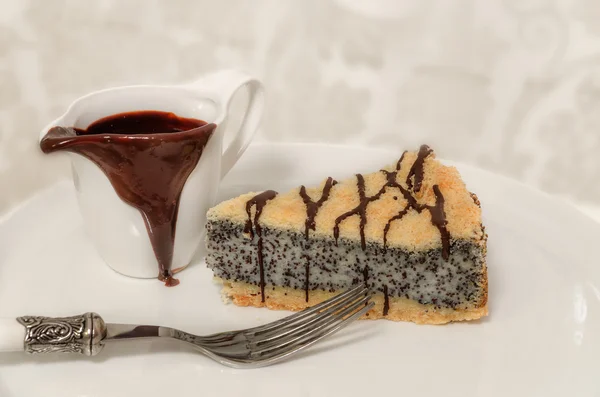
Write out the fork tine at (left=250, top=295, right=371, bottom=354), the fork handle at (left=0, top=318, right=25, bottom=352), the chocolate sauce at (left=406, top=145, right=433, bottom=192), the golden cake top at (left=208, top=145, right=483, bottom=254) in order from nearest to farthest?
the fork handle at (left=0, top=318, right=25, bottom=352)
the fork tine at (left=250, top=295, right=371, bottom=354)
the golden cake top at (left=208, top=145, right=483, bottom=254)
the chocolate sauce at (left=406, top=145, right=433, bottom=192)

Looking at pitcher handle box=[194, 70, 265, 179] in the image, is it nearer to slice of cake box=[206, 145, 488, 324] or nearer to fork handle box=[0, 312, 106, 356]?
slice of cake box=[206, 145, 488, 324]

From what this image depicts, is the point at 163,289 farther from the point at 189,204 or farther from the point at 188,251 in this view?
the point at 189,204

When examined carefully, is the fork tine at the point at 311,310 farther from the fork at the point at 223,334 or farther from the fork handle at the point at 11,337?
the fork handle at the point at 11,337

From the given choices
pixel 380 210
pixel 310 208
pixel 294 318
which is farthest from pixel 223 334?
pixel 380 210

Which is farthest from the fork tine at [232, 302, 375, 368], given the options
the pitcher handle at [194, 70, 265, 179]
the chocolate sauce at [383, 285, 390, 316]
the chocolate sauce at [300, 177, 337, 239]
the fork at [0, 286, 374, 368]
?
the pitcher handle at [194, 70, 265, 179]

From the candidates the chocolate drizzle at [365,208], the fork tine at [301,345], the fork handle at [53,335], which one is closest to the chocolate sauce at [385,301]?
the chocolate drizzle at [365,208]

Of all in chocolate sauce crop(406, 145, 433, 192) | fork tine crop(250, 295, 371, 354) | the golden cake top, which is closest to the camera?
fork tine crop(250, 295, 371, 354)

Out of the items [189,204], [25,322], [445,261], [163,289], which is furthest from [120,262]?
[445,261]

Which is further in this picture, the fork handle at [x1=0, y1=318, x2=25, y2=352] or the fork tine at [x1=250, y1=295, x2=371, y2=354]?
the fork tine at [x1=250, y1=295, x2=371, y2=354]
